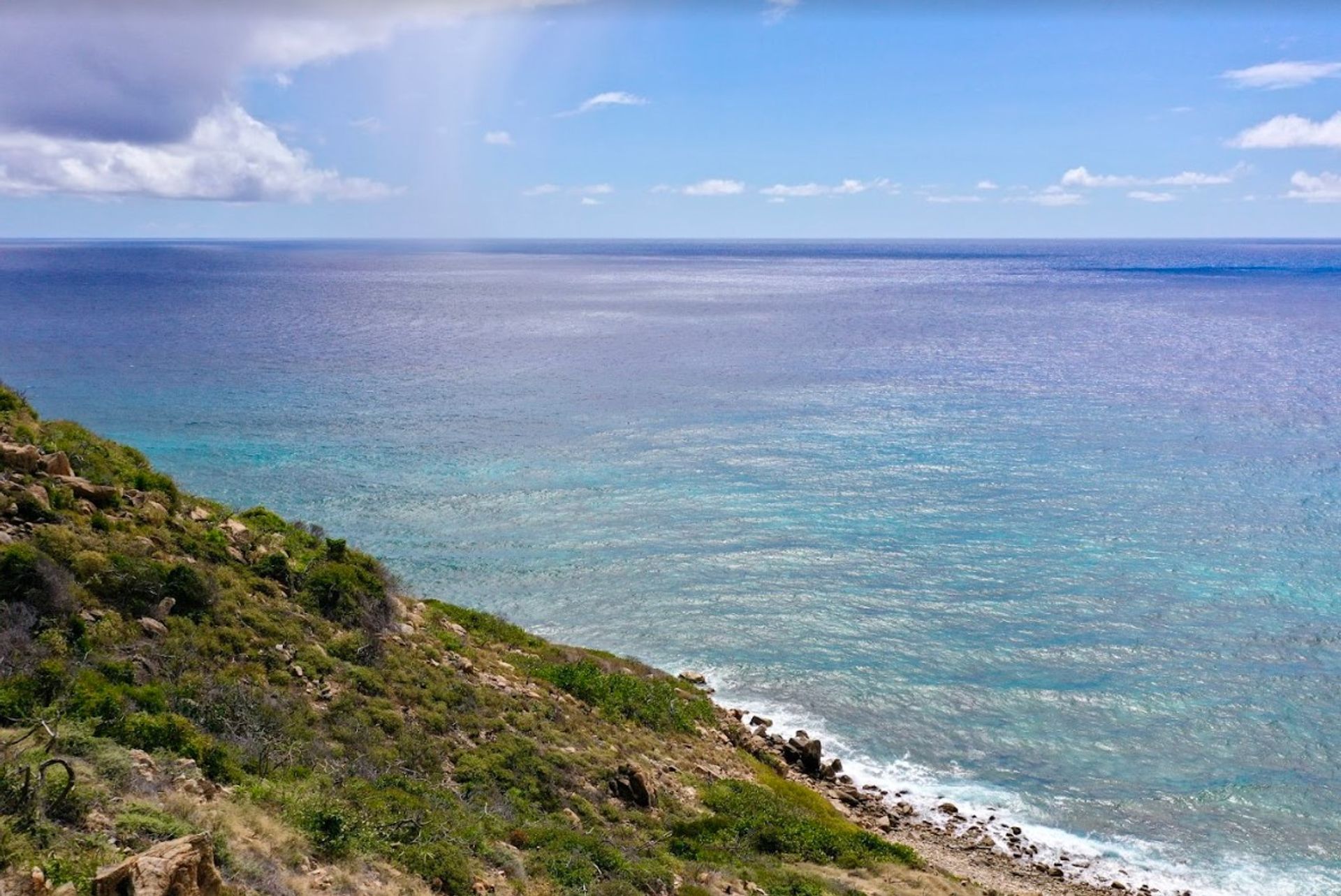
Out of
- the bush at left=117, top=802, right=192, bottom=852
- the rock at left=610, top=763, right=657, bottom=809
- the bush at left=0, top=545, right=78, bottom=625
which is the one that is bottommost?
the rock at left=610, top=763, right=657, bottom=809

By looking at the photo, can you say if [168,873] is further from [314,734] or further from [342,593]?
[342,593]

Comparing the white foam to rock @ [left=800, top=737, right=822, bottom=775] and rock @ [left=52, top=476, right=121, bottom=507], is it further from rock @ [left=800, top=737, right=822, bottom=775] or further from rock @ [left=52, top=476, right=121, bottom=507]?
rock @ [left=52, top=476, right=121, bottom=507]

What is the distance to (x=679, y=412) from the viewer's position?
71.2 m

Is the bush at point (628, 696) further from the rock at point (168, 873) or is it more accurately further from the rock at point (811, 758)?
the rock at point (168, 873)

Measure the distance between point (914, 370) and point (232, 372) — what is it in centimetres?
6506

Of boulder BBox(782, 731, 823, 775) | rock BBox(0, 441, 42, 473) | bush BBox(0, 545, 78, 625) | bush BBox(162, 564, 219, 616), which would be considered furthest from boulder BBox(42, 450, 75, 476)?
boulder BBox(782, 731, 823, 775)

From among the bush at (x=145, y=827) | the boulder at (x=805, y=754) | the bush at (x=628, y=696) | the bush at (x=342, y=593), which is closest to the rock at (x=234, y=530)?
the bush at (x=342, y=593)

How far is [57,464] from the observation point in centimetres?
2300

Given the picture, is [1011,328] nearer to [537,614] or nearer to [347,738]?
[537,614]

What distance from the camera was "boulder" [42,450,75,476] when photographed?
74.4ft

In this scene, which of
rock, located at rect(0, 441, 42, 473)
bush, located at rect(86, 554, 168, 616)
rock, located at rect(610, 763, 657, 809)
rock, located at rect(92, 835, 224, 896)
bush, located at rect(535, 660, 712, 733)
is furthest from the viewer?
bush, located at rect(535, 660, 712, 733)

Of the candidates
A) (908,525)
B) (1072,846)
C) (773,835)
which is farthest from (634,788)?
(908,525)

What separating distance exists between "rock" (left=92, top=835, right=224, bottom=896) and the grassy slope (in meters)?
0.76

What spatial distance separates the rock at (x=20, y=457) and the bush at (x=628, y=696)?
1429 cm
